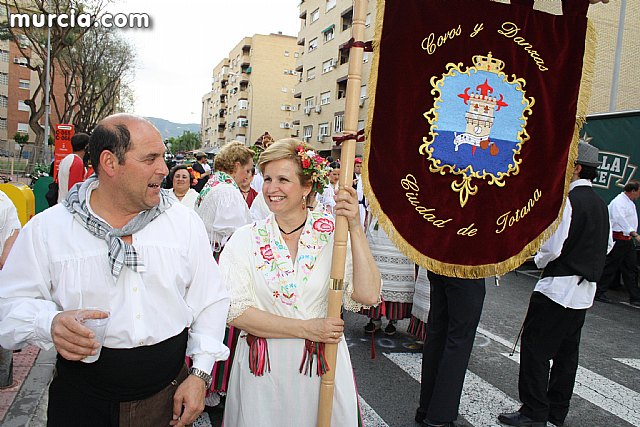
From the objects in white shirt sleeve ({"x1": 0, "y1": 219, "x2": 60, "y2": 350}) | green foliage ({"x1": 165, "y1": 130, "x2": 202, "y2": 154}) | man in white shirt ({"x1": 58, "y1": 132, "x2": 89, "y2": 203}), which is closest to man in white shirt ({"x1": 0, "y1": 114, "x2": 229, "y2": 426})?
white shirt sleeve ({"x1": 0, "y1": 219, "x2": 60, "y2": 350})

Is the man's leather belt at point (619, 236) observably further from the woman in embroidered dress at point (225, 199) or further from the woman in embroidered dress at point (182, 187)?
the woman in embroidered dress at point (182, 187)

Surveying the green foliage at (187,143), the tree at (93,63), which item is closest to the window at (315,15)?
the tree at (93,63)

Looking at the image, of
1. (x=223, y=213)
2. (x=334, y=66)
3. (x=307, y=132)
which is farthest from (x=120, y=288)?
(x=307, y=132)

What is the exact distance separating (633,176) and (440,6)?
862 centimetres

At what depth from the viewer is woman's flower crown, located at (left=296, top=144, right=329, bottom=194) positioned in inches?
104

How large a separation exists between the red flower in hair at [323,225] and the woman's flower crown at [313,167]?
0.21 meters

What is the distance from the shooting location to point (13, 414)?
12.2 ft

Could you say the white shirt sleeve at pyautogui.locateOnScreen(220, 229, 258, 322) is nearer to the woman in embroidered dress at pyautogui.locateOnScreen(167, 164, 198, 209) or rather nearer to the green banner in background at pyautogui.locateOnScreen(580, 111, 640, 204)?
the woman in embroidered dress at pyautogui.locateOnScreen(167, 164, 198, 209)

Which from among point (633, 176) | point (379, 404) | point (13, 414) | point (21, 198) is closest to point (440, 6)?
point (379, 404)

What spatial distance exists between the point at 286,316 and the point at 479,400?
105 inches

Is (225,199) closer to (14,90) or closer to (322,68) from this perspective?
(322,68)

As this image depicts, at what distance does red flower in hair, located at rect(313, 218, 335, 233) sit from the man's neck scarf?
0.83 metres

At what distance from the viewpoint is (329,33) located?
1550 inches

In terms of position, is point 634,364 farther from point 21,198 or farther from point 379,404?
point 21,198
